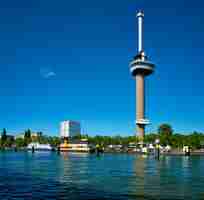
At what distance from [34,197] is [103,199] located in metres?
8.88

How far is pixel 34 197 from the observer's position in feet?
154

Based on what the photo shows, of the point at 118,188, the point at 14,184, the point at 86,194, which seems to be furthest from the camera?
the point at 14,184

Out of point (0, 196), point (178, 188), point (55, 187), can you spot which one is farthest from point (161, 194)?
point (0, 196)

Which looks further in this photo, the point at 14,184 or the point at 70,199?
the point at 14,184

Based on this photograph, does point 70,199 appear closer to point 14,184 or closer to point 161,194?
point 161,194

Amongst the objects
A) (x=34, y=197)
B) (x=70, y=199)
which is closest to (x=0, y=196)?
(x=34, y=197)

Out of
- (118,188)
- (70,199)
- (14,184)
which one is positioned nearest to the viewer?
(70,199)

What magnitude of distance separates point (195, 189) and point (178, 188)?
2521 mm

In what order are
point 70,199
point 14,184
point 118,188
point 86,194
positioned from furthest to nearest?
point 14,184
point 118,188
point 86,194
point 70,199

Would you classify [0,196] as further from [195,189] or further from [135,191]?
[195,189]

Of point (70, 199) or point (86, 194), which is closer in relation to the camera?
point (70, 199)

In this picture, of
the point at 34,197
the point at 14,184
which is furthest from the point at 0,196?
the point at 14,184

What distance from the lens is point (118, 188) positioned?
5538 centimetres

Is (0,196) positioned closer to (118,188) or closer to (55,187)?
(55,187)
